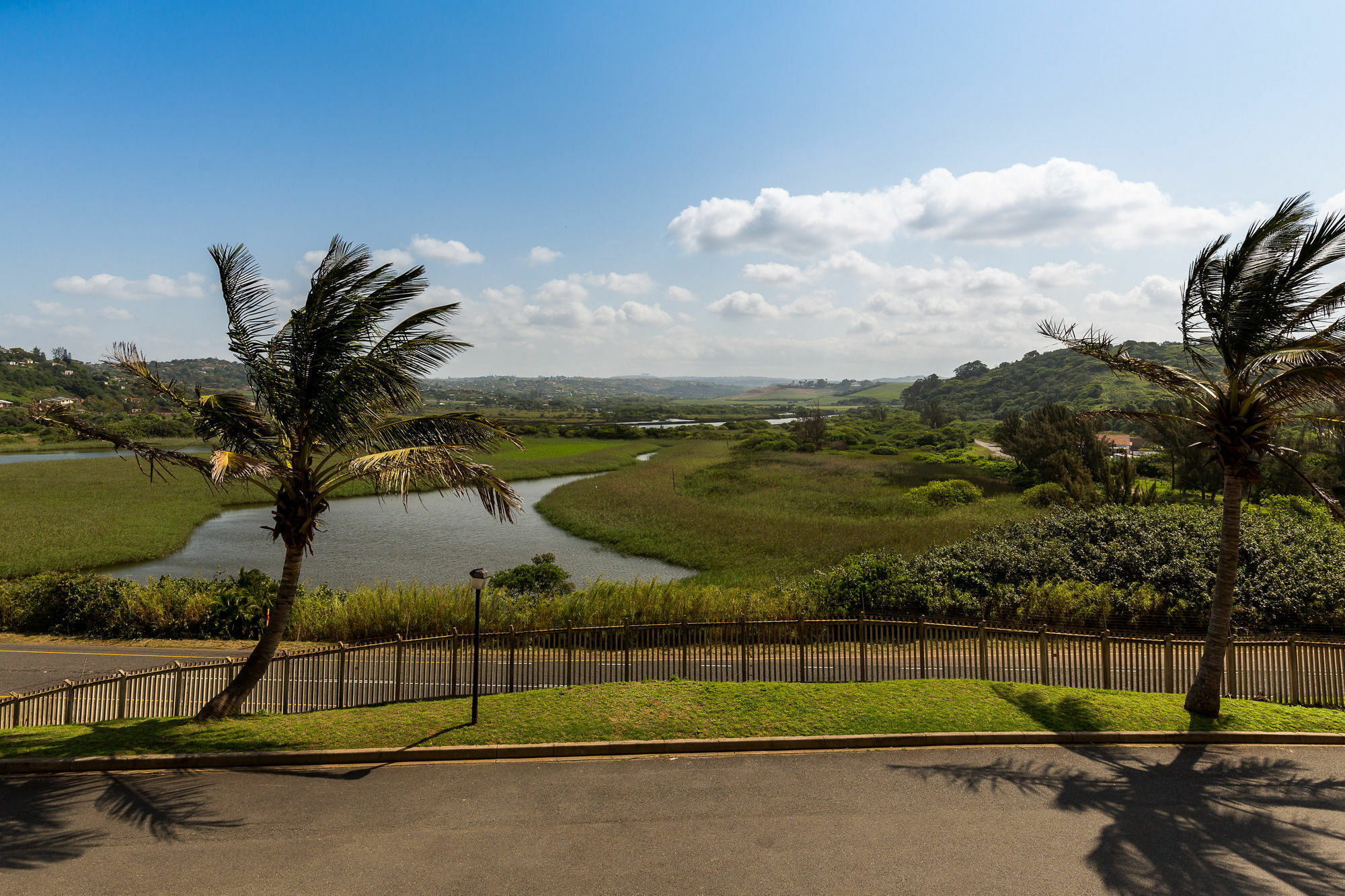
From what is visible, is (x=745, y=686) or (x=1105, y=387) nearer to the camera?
(x=745, y=686)

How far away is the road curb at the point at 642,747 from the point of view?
34.4 ft

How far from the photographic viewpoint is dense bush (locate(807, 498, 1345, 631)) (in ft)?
68.4

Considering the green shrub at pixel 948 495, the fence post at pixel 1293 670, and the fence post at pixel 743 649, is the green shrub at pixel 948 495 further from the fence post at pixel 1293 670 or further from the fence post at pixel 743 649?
the fence post at pixel 743 649

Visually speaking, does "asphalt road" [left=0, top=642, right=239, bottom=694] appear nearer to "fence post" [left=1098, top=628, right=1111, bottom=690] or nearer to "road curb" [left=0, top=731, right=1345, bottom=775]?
"road curb" [left=0, top=731, right=1345, bottom=775]

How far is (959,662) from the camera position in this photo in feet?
50.4

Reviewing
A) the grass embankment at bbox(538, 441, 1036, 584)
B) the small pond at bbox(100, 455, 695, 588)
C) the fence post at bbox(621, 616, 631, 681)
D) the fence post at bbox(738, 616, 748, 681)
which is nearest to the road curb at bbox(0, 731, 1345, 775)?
the fence post at bbox(621, 616, 631, 681)

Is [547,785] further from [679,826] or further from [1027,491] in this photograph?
[1027,491]

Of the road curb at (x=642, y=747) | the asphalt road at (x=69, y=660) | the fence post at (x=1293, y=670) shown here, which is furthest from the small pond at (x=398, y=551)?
the fence post at (x=1293, y=670)

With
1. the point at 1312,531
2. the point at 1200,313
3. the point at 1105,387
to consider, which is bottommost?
the point at 1312,531

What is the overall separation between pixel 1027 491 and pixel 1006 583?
3018 centimetres

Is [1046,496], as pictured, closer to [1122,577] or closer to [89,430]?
[1122,577]

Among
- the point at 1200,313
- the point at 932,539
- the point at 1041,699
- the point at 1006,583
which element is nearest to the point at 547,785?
the point at 1041,699

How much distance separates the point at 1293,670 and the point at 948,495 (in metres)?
37.9

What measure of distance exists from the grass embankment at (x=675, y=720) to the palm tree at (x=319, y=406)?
175cm
